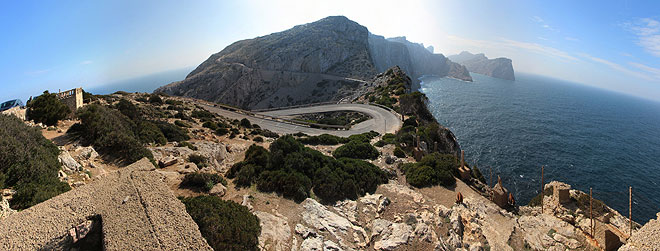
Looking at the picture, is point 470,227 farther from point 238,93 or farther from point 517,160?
point 238,93

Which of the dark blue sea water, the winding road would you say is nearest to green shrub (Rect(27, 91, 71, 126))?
the winding road

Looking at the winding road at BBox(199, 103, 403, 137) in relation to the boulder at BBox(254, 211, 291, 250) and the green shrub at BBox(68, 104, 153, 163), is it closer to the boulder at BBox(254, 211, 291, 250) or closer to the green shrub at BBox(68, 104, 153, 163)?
the green shrub at BBox(68, 104, 153, 163)

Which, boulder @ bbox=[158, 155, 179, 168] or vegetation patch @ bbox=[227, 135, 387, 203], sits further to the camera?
boulder @ bbox=[158, 155, 179, 168]

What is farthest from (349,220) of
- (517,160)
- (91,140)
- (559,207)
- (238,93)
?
(238,93)

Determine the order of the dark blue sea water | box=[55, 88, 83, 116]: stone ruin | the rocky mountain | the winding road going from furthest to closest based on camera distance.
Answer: the rocky mountain < the winding road < the dark blue sea water < box=[55, 88, 83, 116]: stone ruin

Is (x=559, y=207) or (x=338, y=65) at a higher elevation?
(x=338, y=65)

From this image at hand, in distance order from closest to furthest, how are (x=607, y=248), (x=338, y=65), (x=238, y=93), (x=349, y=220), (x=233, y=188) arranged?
(x=607, y=248) → (x=349, y=220) → (x=233, y=188) → (x=238, y=93) → (x=338, y=65)
